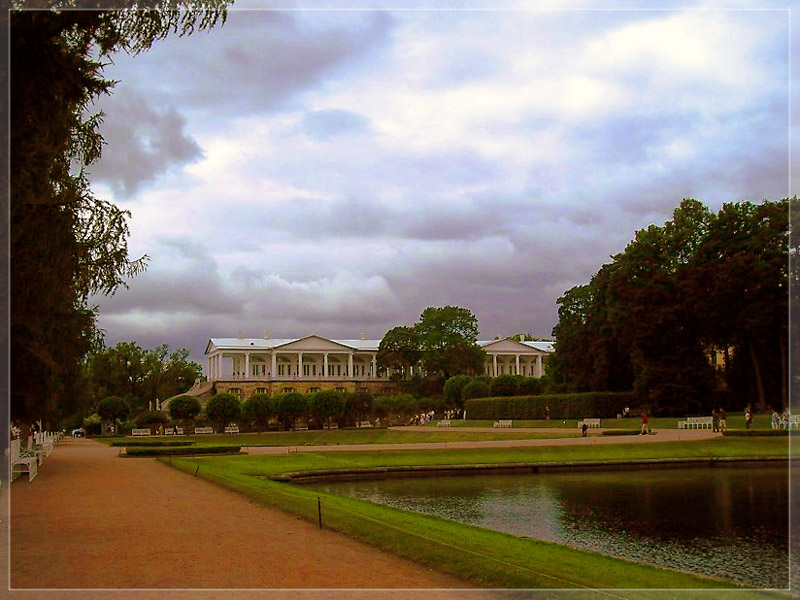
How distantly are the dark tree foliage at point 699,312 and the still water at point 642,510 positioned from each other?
21957mm

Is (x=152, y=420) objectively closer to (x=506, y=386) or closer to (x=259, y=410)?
(x=259, y=410)

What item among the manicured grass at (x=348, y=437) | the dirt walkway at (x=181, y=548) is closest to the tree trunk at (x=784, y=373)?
the manicured grass at (x=348, y=437)

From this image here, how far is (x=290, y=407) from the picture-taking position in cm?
6088

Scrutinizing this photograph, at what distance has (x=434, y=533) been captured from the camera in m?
11.8

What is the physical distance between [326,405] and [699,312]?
27.4 meters

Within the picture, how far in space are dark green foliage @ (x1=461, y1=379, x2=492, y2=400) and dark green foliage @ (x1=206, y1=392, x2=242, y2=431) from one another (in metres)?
21.7

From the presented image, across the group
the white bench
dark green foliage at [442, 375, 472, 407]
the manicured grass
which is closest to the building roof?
dark green foliage at [442, 375, 472, 407]

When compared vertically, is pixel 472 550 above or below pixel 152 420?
above

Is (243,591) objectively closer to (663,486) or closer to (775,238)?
(663,486)

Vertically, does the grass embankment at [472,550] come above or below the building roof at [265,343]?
below

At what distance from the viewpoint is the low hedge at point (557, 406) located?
182 feet

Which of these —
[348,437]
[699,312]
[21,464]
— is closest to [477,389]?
[348,437]

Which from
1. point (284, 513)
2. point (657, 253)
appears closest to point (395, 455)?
point (284, 513)

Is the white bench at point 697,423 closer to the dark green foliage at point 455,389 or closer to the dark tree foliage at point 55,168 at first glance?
the dark tree foliage at point 55,168
